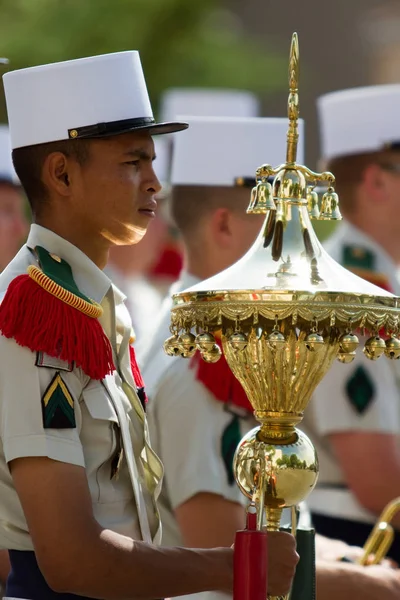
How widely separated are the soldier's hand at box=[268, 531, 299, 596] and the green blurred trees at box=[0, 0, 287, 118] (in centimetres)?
1187

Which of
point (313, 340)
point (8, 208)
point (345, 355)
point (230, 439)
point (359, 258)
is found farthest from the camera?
point (8, 208)

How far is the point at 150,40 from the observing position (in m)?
16.0

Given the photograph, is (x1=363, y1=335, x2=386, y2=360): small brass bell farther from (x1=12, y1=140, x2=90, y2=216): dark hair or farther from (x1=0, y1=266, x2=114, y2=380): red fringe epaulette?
(x1=12, y1=140, x2=90, y2=216): dark hair

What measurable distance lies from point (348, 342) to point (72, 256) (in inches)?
24.1

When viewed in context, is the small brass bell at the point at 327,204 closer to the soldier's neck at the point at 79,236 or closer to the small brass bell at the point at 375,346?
the small brass bell at the point at 375,346

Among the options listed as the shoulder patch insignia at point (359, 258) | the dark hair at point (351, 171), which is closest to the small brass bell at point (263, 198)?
the shoulder patch insignia at point (359, 258)

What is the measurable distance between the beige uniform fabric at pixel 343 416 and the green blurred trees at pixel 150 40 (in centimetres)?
1009

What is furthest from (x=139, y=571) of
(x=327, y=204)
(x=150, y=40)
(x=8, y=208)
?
(x=150, y=40)

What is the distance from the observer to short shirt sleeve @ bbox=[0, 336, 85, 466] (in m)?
2.84

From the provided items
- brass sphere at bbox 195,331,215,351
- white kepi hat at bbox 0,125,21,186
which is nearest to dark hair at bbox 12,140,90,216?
brass sphere at bbox 195,331,215,351

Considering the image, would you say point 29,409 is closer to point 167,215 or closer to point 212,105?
point 167,215

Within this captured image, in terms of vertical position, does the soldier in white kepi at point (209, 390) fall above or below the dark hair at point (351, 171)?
below

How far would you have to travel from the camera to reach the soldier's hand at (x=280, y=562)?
9.37 ft

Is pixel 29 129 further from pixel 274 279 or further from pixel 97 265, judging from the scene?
pixel 274 279
